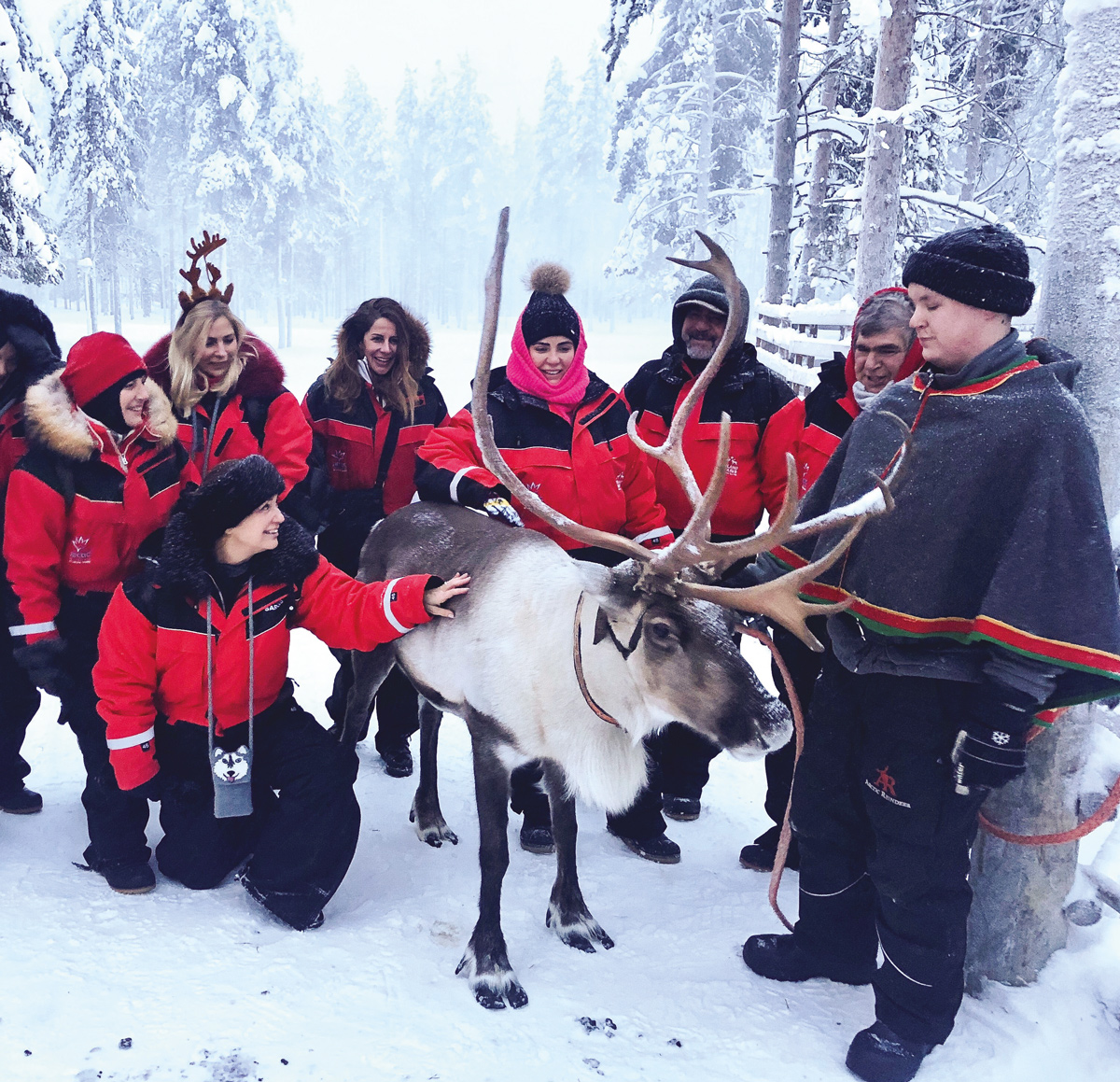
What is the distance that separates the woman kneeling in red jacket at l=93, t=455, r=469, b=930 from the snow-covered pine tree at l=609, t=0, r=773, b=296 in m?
14.6

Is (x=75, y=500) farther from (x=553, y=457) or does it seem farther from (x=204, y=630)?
(x=553, y=457)

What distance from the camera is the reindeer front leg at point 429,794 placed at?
3465 millimetres

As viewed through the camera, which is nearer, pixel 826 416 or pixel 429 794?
pixel 826 416

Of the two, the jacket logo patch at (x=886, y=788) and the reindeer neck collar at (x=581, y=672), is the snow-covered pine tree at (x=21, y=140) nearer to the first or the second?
the reindeer neck collar at (x=581, y=672)

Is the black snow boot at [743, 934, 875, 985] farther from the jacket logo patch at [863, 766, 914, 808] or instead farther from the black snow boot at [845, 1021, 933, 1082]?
the jacket logo patch at [863, 766, 914, 808]

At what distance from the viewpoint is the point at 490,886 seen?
2.71m

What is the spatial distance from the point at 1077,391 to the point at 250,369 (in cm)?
328

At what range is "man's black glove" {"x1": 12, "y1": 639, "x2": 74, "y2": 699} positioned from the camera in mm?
2941

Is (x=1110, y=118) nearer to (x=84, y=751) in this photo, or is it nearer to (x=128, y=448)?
(x=128, y=448)

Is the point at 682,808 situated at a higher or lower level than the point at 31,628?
lower

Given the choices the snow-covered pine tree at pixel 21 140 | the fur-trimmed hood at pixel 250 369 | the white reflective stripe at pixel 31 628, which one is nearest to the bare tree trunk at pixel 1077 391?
the fur-trimmed hood at pixel 250 369

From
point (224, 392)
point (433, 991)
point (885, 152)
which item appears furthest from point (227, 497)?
point (885, 152)

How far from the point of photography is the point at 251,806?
9.54 feet

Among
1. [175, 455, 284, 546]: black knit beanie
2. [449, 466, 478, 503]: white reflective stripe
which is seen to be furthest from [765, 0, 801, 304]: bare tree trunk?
[175, 455, 284, 546]: black knit beanie
